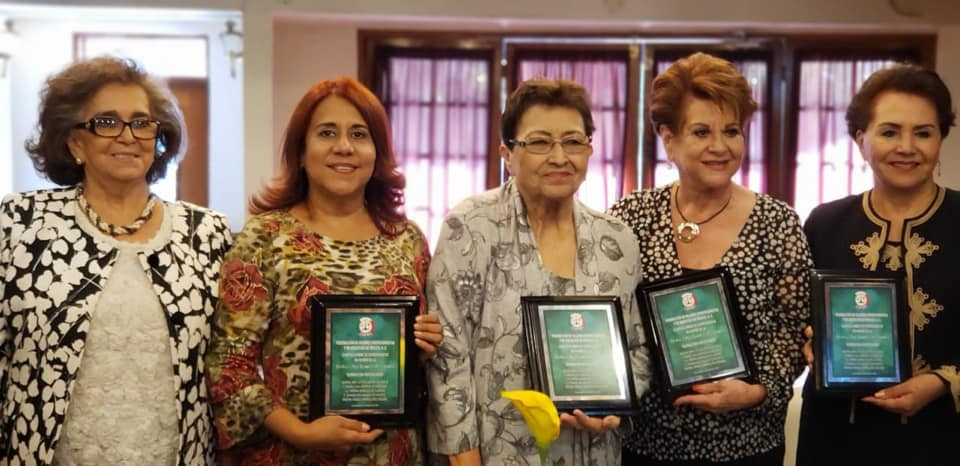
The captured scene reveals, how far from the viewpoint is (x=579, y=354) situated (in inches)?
79.4

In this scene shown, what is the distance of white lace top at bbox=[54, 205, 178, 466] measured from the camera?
1.97m

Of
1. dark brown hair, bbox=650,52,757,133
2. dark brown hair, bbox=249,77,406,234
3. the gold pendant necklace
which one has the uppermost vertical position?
dark brown hair, bbox=650,52,757,133

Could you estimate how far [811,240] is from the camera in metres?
2.48

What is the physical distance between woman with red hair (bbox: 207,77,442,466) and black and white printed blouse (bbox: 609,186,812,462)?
66cm

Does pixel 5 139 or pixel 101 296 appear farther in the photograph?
pixel 5 139

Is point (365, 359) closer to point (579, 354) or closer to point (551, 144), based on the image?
point (579, 354)

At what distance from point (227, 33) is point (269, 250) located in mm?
4746

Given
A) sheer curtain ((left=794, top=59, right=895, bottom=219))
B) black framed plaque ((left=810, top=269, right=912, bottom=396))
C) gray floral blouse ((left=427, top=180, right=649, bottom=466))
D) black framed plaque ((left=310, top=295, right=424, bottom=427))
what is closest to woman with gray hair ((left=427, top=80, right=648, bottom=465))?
gray floral blouse ((left=427, top=180, right=649, bottom=466))

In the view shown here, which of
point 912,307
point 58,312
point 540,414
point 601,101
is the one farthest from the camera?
point 601,101

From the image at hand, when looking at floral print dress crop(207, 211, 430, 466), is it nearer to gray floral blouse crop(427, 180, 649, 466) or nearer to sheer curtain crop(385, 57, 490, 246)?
gray floral blouse crop(427, 180, 649, 466)

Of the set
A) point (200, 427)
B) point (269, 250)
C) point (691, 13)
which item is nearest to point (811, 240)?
point (269, 250)

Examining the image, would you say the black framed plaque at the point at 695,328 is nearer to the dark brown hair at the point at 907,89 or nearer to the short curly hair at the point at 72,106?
the dark brown hair at the point at 907,89

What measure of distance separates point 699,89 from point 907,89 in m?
0.59

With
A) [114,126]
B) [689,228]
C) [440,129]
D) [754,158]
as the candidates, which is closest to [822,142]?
[754,158]
